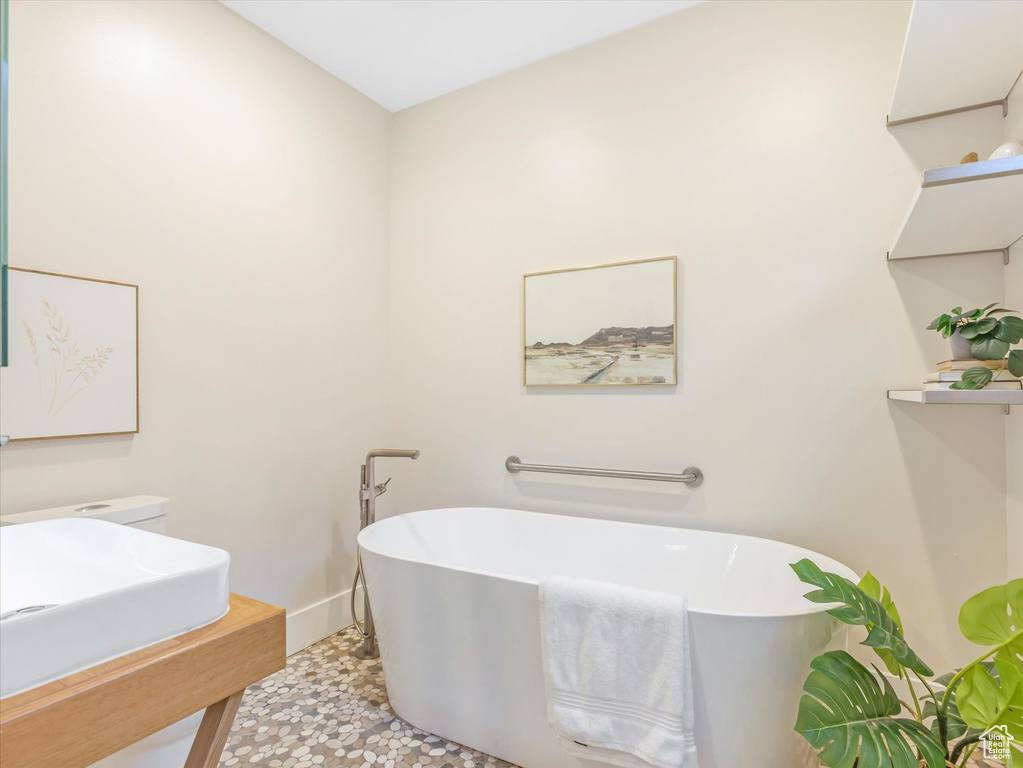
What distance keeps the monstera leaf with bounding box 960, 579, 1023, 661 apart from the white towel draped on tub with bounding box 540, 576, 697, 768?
23.2 inches

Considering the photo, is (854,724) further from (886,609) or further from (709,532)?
(709,532)

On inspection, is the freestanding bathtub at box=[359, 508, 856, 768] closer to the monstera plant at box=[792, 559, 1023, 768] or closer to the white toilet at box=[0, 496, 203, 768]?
the monstera plant at box=[792, 559, 1023, 768]

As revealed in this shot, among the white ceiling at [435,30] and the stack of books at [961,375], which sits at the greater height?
the white ceiling at [435,30]

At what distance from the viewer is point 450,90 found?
2838 mm

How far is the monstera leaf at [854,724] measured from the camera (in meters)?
1.09

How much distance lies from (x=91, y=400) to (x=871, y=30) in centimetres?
302

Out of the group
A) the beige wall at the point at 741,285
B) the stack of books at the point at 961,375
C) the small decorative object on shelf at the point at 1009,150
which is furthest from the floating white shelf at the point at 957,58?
the stack of books at the point at 961,375

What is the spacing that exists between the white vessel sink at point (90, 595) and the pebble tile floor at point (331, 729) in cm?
91

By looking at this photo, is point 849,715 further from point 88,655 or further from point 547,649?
point 88,655

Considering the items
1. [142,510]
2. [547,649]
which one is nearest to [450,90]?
[142,510]

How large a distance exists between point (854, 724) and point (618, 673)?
543 millimetres

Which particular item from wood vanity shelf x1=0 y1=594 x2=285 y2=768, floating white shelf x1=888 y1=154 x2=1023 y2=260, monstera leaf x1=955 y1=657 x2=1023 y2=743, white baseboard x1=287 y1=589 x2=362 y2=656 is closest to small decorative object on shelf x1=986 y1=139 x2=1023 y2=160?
floating white shelf x1=888 y1=154 x2=1023 y2=260

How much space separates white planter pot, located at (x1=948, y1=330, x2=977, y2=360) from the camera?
1.48 meters

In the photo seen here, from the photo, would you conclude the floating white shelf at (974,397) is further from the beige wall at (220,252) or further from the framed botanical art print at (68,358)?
the framed botanical art print at (68,358)
